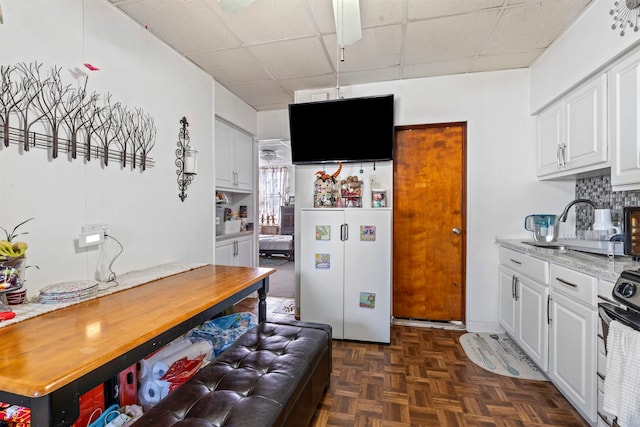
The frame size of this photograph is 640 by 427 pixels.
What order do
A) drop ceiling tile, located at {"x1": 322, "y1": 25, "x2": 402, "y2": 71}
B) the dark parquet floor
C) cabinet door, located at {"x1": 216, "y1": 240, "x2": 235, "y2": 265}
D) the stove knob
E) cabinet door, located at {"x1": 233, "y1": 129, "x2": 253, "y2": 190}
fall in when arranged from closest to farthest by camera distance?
the stove knob < the dark parquet floor < drop ceiling tile, located at {"x1": 322, "y1": 25, "x2": 402, "y2": 71} < cabinet door, located at {"x1": 216, "y1": 240, "x2": 235, "y2": 265} < cabinet door, located at {"x1": 233, "y1": 129, "x2": 253, "y2": 190}

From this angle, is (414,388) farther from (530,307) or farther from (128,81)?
(128,81)

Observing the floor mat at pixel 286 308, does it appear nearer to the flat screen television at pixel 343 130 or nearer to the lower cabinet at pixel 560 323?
the flat screen television at pixel 343 130

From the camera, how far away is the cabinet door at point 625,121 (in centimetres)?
167

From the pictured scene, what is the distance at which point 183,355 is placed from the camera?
6.15 feet

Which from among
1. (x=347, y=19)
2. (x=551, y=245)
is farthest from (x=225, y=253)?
(x=551, y=245)

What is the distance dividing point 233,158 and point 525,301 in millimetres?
3302

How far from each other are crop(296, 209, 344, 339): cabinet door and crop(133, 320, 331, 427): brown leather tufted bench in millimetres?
950

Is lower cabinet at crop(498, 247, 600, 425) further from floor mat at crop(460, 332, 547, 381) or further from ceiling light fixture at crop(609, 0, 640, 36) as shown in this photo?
ceiling light fixture at crop(609, 0, 640, 36)

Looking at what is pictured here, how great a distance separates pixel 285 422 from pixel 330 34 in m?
2.55

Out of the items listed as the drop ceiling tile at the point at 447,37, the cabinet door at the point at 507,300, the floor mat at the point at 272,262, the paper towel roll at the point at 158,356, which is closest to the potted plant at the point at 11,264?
the paper towel roll at the point at 158,356

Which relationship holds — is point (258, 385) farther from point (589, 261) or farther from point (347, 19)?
point (347, 19)

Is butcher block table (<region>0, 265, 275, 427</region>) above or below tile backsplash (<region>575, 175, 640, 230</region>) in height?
below

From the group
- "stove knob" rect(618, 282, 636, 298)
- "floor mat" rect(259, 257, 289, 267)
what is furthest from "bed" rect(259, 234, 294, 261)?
"stove knob" rect(618, 282, 636, 298)

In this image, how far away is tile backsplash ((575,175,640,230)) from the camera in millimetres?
2117
